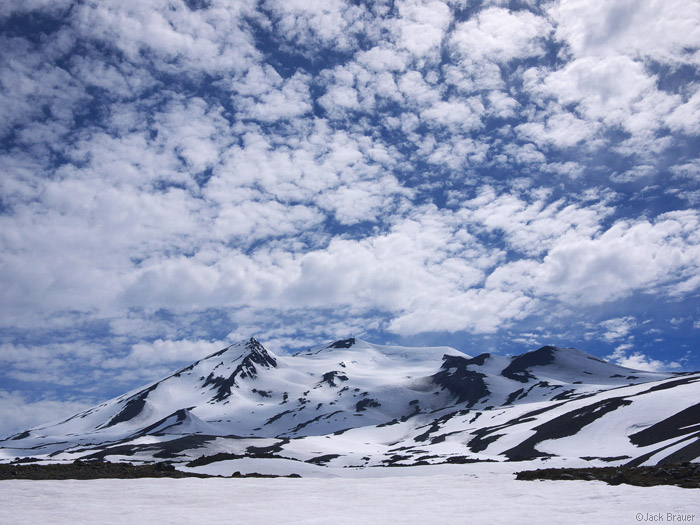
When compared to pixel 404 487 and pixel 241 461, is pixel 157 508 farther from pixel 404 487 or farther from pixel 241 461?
pixel 241 461

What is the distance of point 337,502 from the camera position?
919 inches

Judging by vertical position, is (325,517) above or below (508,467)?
above

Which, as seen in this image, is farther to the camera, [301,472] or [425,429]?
[425,429]

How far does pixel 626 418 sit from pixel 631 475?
3544 inches

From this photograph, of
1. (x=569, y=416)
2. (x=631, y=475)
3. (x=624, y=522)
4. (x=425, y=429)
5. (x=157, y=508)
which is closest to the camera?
(x=624, y=522)

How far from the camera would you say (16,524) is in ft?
59.2

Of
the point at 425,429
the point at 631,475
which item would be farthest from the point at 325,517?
the point at 425,429

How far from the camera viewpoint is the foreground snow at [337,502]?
1839 cm

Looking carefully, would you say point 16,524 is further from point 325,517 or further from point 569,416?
point 569,416

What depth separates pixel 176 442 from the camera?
467 feet

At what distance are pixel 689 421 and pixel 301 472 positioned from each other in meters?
69.2

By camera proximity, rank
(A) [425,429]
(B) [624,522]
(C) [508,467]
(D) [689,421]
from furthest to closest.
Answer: (A) [425,429] < (D) [689,421] < (C) [508,467] < (B) [624,522]

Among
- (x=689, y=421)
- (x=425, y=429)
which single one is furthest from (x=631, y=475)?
(x=425, y=429)

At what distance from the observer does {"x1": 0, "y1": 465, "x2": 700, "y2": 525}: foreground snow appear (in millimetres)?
18391
